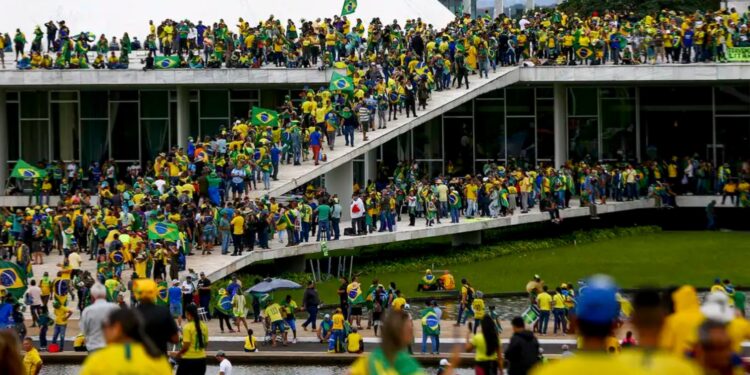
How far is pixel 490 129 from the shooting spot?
50.0m

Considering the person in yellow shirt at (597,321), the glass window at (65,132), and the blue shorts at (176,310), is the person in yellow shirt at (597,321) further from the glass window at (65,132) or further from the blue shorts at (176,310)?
the glass window at (65,132)

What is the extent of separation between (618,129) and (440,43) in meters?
8.89

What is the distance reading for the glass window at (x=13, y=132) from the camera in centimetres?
4969

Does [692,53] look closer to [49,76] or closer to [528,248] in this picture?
[528,248]

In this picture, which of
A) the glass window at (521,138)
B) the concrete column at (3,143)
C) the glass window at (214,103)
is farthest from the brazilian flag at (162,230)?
the glass window at (521,138)

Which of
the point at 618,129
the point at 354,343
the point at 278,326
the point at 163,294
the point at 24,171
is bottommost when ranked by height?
the point at 354,343

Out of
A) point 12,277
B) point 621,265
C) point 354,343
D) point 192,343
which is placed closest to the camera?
point 192,343

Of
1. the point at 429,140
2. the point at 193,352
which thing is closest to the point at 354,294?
the point at 193,352

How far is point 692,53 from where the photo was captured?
148 ft

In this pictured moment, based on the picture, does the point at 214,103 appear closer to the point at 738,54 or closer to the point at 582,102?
the point at 582,102

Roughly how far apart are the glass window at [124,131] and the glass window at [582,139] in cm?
1335

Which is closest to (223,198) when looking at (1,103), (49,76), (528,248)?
(528,248)

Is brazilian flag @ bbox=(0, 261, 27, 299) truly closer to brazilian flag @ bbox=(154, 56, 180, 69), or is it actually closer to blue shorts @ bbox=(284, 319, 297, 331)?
blue shorts @ bbox=(284, 319, 297, 331)

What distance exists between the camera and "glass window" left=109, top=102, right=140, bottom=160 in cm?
4969
